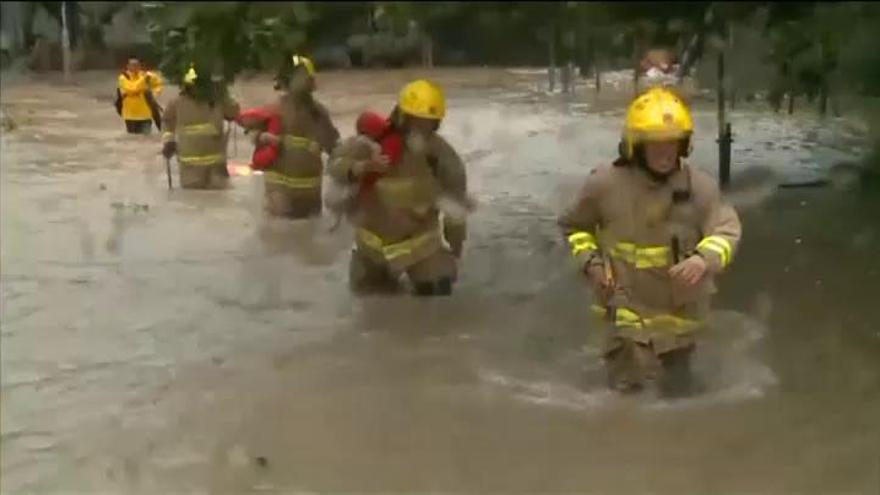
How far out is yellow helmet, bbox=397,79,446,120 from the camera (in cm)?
801

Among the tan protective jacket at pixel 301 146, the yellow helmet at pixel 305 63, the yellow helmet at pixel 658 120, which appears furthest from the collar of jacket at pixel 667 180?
the tan protective jacket at pixel 301 146

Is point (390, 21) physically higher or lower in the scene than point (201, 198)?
higher

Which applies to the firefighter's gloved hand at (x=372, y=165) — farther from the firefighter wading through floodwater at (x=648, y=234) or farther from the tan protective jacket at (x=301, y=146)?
the tan protective jacket at (x=301, y=146)

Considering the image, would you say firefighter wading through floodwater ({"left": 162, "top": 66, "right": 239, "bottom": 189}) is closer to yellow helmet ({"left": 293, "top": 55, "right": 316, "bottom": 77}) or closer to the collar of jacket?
yellow helmet ({"left": 293, "top": 55, "right": 316, "bottom": 77})

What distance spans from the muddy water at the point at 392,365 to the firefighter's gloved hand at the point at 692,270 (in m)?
0.68

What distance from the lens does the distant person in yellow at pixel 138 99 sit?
18.6 metres

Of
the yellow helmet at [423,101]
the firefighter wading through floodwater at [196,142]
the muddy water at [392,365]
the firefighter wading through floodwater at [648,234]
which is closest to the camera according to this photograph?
the muddy water at [392,365]

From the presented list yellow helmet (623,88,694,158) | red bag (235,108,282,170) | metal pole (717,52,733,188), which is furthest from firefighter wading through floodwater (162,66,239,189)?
yellow helmet (623,88,694,158)

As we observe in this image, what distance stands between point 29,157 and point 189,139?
350 cm

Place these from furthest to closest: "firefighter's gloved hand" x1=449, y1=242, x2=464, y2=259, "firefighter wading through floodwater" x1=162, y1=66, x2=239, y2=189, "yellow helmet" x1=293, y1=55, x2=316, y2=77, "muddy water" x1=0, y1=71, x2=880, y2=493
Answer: "firefighter wading through floodwater" x1=162, y1=66, x2=239, y2=189 → "yellow helmet" x1=293, y1=55, x2=316, y2=77 → "firefighter's gloved hand" x1=449, y1=242, x2=464, y2=259 → "muddy water" x1=0, y1=71, x2=880, y2=493

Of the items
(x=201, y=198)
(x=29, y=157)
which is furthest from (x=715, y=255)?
(x=29, y=157)

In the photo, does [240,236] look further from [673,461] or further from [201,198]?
[673,461]

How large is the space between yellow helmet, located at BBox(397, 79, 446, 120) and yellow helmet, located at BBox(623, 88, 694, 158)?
6.54ft

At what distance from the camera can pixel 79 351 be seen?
7.71 meters
